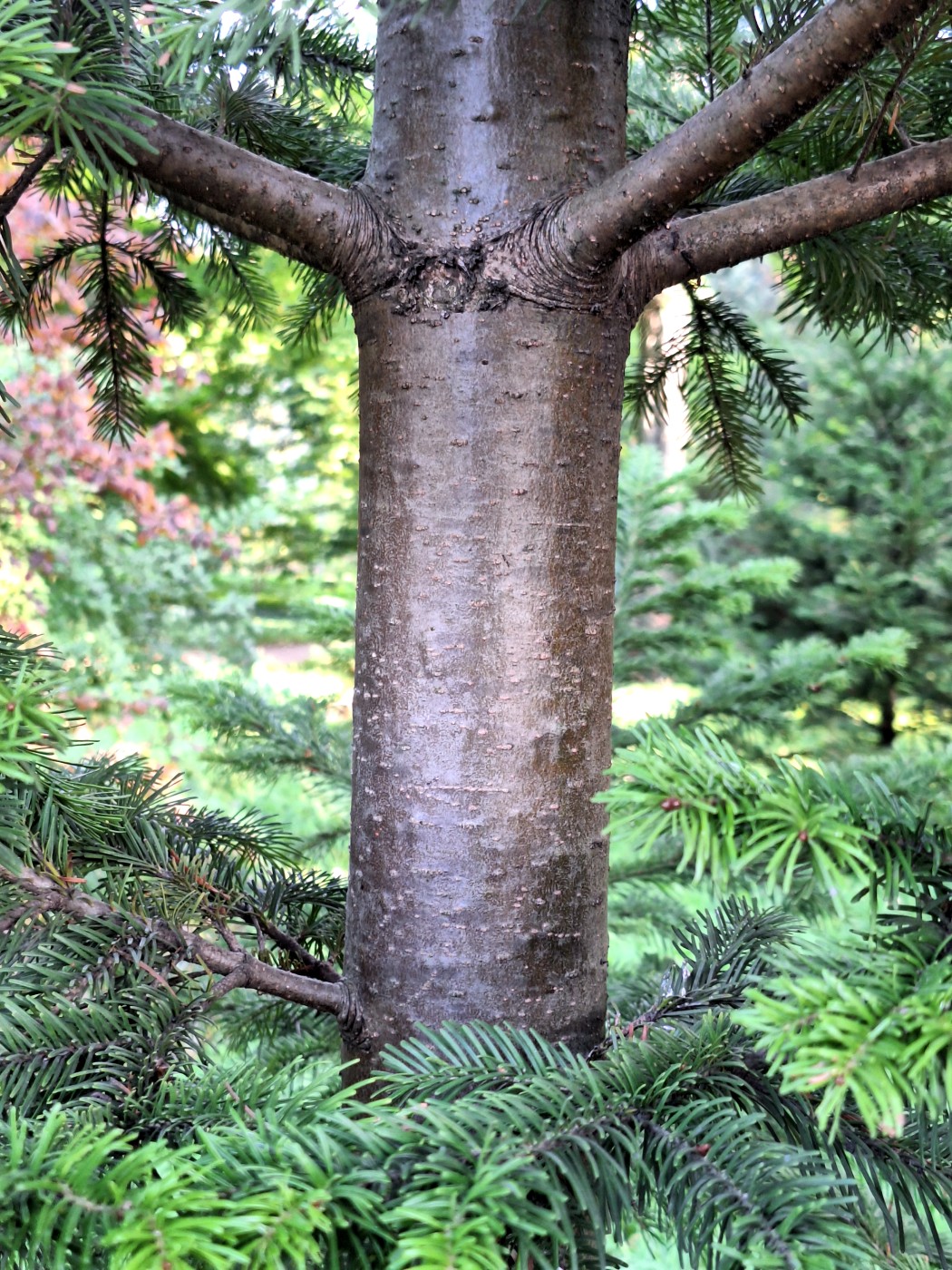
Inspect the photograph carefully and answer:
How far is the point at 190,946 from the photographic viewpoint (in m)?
0.69

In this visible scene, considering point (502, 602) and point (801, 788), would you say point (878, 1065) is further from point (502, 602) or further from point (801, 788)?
point (502, 602)

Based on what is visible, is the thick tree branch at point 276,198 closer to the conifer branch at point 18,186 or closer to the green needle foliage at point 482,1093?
the conifer branch at point 18,186

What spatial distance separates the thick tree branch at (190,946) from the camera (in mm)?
667

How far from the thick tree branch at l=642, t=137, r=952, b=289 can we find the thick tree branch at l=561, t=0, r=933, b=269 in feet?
0.24

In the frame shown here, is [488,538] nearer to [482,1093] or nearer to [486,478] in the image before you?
[486,478]

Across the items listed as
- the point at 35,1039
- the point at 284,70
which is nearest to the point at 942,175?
the point at 284,70

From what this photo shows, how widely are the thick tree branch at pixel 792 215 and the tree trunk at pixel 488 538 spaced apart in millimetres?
75

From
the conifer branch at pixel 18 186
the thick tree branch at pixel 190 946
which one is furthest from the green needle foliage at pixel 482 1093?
the conifer branch at pixel 18 186

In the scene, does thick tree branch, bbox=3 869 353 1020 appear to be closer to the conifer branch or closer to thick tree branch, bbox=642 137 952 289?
the conifer branch

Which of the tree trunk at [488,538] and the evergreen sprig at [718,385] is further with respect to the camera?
the evergreen sprig at [718,385]

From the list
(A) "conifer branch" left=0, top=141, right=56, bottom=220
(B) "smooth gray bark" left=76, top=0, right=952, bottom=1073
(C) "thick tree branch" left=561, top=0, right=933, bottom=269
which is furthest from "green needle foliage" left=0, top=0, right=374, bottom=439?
(C) "thick tree branch" left=561, top=0, right=933, bottom=269

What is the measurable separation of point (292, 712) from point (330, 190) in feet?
3.76

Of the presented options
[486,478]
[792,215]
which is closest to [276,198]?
[486,478]

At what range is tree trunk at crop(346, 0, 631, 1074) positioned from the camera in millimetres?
725
